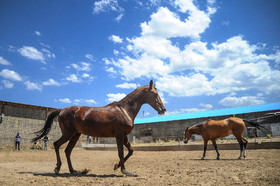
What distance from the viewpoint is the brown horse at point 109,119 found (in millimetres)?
5480

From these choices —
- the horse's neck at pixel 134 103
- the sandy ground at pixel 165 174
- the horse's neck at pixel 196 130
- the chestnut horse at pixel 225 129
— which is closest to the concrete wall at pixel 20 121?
the sandy ground at pixel 165 174

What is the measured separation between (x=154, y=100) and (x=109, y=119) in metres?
1.48

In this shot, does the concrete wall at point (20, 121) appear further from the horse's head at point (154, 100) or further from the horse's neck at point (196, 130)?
the horse's head at point (154, 100)

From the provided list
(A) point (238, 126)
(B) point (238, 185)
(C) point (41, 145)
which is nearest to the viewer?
(B) point (238, 185)

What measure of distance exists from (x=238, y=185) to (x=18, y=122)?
2192 cm

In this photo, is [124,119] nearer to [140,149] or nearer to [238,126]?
[238,126]

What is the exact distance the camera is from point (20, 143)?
2066 cm

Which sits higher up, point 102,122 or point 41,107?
point 41,107

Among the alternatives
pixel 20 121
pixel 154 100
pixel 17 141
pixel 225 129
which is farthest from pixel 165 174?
pixel 20 121

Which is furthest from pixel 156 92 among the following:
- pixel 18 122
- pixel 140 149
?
pixel 18 122

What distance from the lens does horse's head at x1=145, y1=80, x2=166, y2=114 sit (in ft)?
19.8

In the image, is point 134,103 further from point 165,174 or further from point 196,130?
point 196,130

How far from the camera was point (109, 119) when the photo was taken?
551cm

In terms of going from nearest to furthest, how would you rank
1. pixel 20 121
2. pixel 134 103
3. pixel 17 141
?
pixel 134 103 → pixel 17 141 → pixel 20 121
